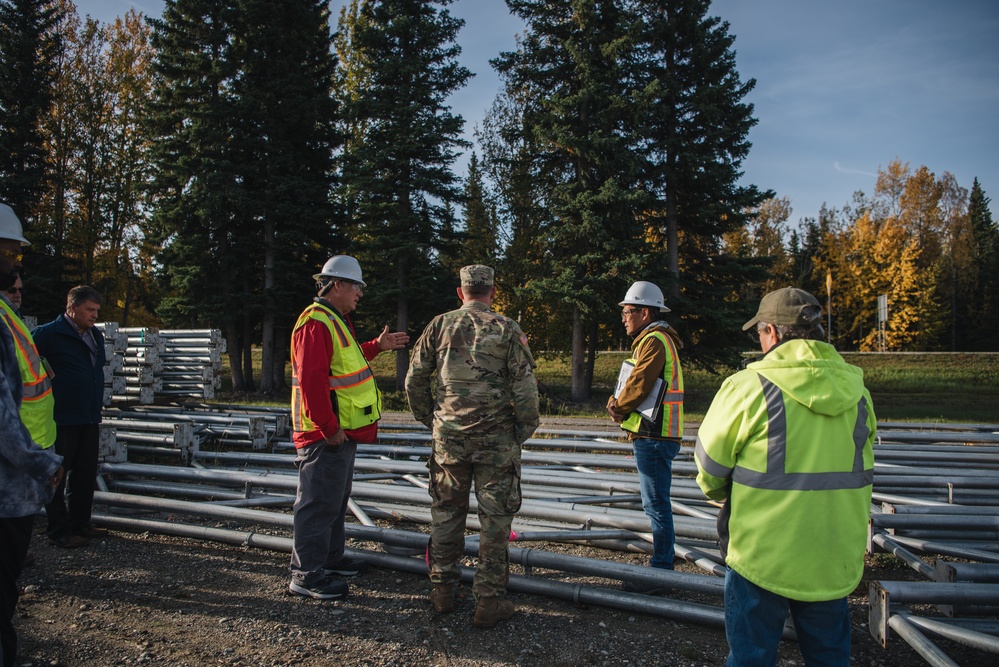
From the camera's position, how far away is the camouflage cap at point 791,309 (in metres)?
2.60

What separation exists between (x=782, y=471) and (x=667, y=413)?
214 cm

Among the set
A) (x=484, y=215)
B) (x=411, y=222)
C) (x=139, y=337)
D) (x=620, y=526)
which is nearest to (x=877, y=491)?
(x=620, y=526)

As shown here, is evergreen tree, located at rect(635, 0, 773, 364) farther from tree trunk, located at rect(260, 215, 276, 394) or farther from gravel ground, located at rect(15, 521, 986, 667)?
gravel ground, located at rect(15, 521, 986, 667)

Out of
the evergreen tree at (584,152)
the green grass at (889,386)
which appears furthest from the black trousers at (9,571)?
the evergreen tree at (584,152)

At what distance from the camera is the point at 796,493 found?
2449 millimetres

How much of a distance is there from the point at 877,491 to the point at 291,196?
2020 cm

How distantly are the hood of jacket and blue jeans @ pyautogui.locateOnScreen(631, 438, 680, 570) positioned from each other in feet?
7.10

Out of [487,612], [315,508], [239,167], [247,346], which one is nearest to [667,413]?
[487,612]

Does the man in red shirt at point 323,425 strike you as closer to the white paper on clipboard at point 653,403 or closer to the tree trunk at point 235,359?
the white paper on clipboard at point 653,403

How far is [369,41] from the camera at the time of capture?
21.0m

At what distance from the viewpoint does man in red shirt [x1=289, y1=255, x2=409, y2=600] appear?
14.2ft

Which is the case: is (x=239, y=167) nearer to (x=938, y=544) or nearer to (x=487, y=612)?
(x=487, y=612)

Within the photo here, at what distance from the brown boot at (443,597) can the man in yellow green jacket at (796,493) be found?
6.76 feet

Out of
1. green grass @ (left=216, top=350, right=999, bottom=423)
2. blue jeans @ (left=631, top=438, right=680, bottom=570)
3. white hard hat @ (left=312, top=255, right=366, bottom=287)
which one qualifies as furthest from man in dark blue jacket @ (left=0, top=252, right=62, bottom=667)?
green grass @ (left=216, top=350, right=999, bottom=423)
